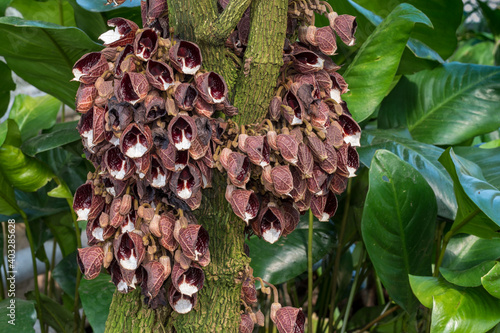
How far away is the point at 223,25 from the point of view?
0.49 metres

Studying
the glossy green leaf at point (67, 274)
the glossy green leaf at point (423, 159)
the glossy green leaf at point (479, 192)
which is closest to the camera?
the glossy green leaf at point (479, 192)

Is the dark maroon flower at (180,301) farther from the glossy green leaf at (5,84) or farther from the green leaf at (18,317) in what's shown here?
the glossy green leaf at (5,84)

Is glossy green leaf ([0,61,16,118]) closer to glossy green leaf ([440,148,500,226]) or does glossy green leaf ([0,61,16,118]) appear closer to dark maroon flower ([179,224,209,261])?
dark maroon flower ([179,224,209,261])

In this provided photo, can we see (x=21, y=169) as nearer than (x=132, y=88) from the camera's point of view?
No

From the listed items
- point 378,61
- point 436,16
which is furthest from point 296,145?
point 436,16

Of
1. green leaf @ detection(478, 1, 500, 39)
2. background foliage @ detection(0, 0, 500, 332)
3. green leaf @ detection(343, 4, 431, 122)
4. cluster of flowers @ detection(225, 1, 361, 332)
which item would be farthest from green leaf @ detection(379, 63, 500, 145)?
green leaf @ detection(478, 1, 500, 39)

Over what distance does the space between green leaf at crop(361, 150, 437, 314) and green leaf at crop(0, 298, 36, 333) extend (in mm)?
585

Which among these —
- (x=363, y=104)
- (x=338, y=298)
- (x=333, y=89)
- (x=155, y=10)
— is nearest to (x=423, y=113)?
(x=363, y=104)

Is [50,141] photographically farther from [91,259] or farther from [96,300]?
[91,259]

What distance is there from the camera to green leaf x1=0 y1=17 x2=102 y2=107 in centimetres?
76

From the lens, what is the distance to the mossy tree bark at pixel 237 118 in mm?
508

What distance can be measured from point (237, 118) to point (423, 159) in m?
0.51

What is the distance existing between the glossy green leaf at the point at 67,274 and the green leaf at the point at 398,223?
2.26 feet

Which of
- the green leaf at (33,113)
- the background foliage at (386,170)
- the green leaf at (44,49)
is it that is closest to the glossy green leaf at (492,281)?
the background foliage at (386,170)
